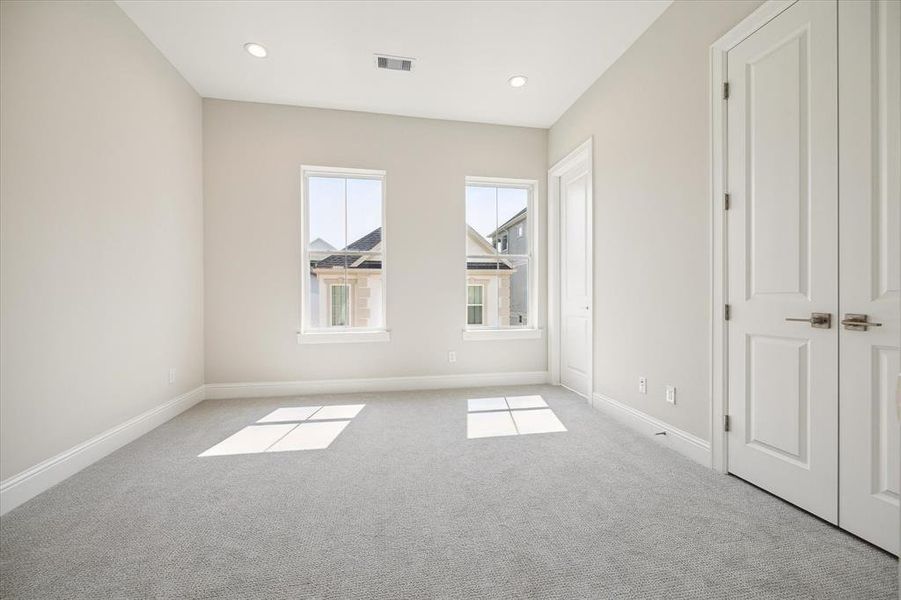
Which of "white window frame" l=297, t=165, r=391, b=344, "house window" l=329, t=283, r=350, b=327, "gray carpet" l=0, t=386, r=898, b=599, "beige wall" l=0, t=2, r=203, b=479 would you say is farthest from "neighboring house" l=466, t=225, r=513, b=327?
"beige wall" l=0, t=2, r=203, b=479

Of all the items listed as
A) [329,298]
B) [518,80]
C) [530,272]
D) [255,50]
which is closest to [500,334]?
[530,272]

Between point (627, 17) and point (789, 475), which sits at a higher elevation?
point (627, 17)

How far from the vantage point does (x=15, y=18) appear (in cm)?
190

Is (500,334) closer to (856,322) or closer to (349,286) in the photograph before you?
(349,286)

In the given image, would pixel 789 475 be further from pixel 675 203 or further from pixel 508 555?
pixel 675 203

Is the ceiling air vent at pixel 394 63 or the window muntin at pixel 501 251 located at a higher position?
the ceiling air vent at pixel 394 63

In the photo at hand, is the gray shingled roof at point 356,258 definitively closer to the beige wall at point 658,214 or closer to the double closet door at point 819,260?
the beige wall at point 658,214

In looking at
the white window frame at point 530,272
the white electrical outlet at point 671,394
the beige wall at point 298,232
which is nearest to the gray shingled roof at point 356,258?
the beige wall at point 298,232

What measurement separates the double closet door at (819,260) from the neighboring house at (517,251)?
2.46 m

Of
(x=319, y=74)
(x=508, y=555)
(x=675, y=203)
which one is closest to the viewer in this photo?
(x=508, y=555)

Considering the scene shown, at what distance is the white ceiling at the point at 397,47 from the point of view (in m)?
2.64

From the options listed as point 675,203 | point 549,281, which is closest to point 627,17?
point 675,203

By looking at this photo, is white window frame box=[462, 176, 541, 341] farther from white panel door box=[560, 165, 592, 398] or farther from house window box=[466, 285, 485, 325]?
white panel door box=[560, 165, 592, 398]

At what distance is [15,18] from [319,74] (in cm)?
190
